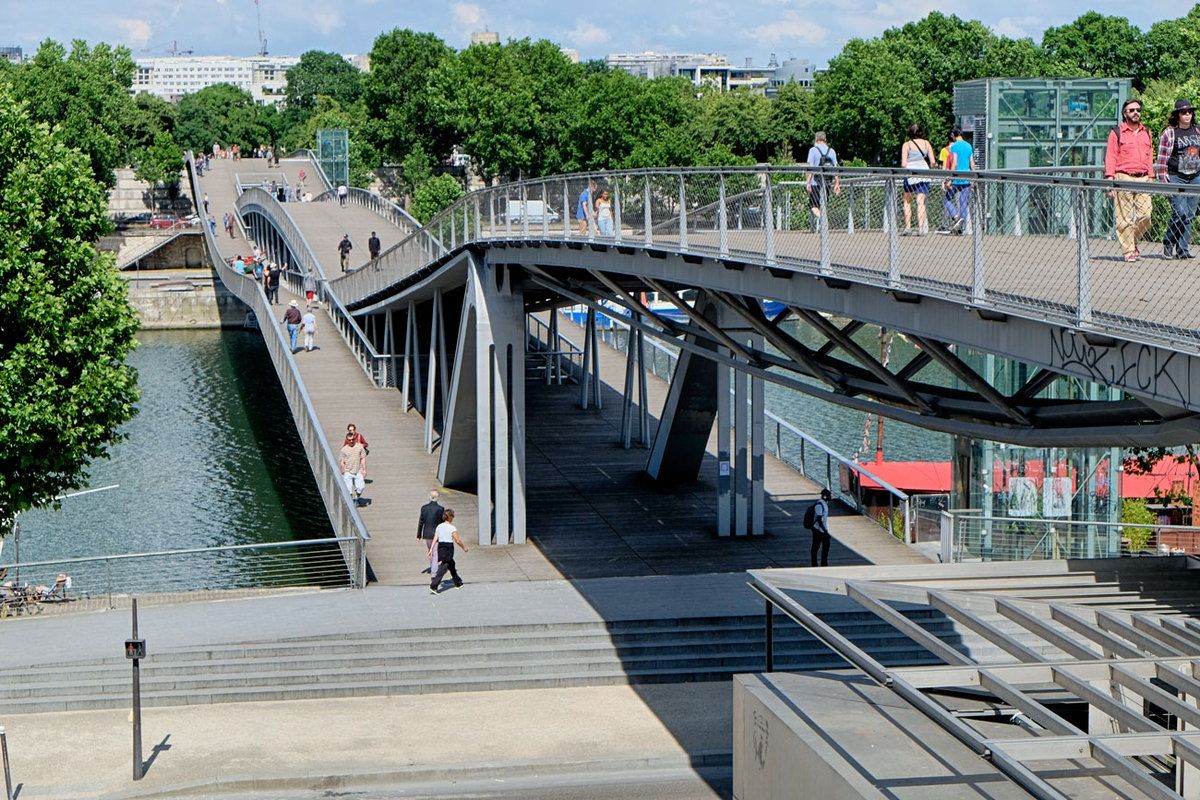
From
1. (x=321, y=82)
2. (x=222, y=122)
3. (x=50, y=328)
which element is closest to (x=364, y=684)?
(x=50, y=328)

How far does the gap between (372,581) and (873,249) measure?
37.5 ft

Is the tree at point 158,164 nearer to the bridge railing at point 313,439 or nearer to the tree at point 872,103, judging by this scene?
the tree at point 872,103

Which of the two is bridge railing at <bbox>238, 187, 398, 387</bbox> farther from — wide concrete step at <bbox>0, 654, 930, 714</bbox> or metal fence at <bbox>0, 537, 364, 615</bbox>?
wide concrete step at <bbox>0, 654, 930, 714</bbox>

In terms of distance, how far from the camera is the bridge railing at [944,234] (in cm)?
1198

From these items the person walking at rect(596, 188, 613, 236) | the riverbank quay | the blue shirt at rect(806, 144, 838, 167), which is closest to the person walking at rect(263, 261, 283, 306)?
the riverbank quay

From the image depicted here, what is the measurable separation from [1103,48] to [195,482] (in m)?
66.8

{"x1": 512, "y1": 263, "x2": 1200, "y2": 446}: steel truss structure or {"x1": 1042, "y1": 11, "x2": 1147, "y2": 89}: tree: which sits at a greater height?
{"x1": 1042, "y1": 11, "x2": 1147, "y2": 89}: tree

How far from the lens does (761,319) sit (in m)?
19.3

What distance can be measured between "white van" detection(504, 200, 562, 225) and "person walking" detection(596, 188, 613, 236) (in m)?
2.57

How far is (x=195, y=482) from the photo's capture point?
4022 cm

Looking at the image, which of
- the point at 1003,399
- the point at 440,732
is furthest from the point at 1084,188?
the point at 440,732

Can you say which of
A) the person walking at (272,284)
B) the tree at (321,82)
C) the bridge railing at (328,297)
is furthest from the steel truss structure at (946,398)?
the tree at (321,82)

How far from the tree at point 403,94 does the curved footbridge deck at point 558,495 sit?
5911 cm

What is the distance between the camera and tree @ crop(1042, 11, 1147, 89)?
9250cm
